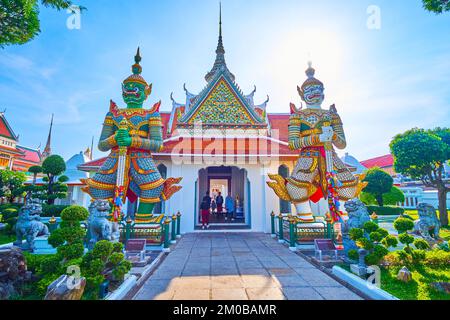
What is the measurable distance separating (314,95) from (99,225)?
7.22 m

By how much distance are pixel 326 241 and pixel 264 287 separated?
2.62 metres

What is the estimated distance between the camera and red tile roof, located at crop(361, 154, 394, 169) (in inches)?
1119

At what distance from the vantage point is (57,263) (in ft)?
11.0

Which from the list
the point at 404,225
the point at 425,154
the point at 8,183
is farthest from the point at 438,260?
the point at 8,183

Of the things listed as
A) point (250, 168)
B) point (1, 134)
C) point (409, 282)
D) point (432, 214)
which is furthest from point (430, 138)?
point (1, 134)

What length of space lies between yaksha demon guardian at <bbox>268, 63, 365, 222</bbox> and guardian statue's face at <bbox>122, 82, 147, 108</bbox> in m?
4.91

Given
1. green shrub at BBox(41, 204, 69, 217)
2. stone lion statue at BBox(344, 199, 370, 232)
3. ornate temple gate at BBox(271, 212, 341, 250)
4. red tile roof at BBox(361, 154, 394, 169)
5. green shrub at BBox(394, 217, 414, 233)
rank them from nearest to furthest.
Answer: green shrub at BBox(394, 217, 414, 233)
stone lion statue at BBox(344, 199, 370, 232)
ornate temple gate at BBox(271, 212, 341, 250)
green shrub at BBox(41, 204, 69, 217)
red tile roof at BBox(361, 154, 394, 169)

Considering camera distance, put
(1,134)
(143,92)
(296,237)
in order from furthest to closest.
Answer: (1,134) < (143,92) < (296,237)

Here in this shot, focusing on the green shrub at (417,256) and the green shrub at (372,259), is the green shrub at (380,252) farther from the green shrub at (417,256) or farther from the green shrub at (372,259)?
the green shrub at (417,256)

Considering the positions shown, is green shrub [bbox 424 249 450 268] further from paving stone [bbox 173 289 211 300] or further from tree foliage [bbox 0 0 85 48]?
tree foliage [bbox 0 0 85 48]

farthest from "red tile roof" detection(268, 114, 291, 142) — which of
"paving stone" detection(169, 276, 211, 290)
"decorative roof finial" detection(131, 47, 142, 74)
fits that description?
"paving stone" detection(169, 276, 211, 290)

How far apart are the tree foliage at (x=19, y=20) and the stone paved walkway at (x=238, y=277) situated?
6.08m

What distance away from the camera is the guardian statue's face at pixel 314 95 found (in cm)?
740

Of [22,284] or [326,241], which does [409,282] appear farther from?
[22,284]
